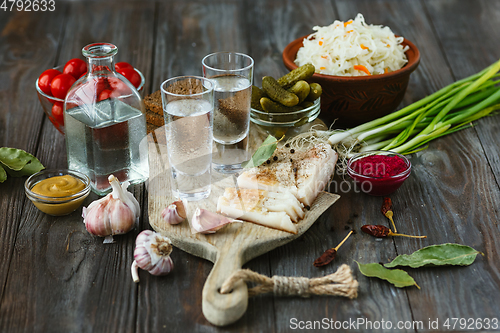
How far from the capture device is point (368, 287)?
1867mm

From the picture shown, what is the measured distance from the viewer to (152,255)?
186 cm

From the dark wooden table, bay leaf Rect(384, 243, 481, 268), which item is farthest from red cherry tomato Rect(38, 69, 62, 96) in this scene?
bay leaf Rect(384, 243, 481, 268)

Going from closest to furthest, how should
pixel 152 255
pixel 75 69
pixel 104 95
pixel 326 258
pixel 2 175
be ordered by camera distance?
pixel 152 255 → pixel 326 258 → pixel 104 95 → pixel 2 175 → pixel 75 69

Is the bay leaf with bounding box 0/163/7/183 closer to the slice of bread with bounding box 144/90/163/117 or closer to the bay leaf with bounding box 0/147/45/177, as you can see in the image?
the bay leaf with bounding box 0/147/45/177

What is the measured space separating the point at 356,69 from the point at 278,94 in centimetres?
55

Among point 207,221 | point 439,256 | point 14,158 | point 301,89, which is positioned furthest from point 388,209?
A: point 14,158

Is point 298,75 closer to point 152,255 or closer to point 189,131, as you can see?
point 189,131

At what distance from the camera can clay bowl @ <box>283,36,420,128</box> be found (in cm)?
271

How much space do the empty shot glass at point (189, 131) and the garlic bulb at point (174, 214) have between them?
0.16 meters

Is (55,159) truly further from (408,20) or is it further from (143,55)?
(408,20)

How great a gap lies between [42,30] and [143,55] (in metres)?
1.00

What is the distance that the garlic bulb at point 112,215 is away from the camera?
6.67 feet

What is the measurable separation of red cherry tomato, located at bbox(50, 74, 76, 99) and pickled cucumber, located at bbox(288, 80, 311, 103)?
44.5 inches

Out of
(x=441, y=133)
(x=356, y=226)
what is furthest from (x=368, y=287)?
(x=441, y=133)
